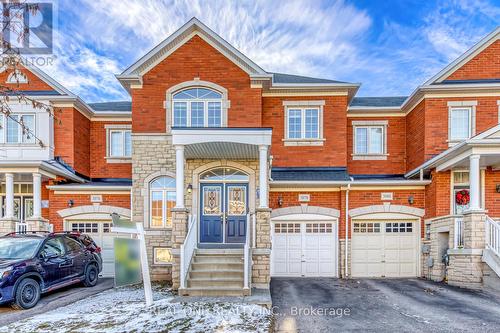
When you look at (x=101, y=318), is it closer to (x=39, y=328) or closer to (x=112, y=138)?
(x=39, y=328)

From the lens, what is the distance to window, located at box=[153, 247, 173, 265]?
11.1 meters

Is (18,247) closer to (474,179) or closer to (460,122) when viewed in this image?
(474,179)

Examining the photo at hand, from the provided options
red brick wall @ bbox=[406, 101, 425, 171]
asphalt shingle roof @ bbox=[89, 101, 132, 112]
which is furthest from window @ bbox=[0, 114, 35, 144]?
red brick wall @ bbox=[406, 101, 425, 171]

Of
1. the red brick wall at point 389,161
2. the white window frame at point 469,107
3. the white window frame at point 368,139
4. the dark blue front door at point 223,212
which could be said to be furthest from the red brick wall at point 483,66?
the dark blue front door at point 223,212

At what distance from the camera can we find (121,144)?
1475 centimetres

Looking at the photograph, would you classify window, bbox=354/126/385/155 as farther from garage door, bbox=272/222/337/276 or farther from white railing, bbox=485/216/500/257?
white railing, bbox=485/216/500/257

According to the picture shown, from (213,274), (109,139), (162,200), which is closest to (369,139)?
(162,200)

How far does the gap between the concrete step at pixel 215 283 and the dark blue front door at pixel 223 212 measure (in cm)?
250

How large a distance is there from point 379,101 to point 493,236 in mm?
7423

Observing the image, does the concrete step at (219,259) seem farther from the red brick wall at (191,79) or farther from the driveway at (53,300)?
the red brick wall at (191,79)

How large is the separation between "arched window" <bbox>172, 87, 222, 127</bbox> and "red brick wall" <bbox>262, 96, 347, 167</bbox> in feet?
8.47

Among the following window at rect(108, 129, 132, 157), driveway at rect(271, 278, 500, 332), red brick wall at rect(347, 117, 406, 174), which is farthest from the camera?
window at rect(108, 129, 132, 157)

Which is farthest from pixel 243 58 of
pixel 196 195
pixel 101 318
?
pixel 101 318

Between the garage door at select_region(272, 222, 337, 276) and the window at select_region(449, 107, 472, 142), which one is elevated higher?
the window at select_region(449, 107, 472, 142)
